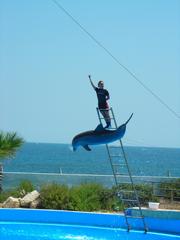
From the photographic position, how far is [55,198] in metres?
15.4

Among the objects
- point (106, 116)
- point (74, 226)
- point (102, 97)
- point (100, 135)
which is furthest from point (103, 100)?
point (74, 226)

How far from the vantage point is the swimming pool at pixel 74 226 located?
13.1 meters

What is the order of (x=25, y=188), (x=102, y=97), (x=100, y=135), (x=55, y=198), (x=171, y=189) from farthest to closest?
1. (x=25, y=188)
2. (x=55, y=198)
3. (x=171, y=189)
4. (x=102, y=97)
5. (x=100, y=135)

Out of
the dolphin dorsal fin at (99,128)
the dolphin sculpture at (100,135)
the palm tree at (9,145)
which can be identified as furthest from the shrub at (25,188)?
the dolphin dorsal fin at (99,128)

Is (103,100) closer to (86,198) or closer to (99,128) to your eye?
(99,128)

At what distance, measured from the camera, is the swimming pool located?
13.1 metres

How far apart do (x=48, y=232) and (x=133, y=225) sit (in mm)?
2036

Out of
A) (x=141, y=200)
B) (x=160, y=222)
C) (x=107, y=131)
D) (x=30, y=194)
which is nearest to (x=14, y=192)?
(x=30, y=194)

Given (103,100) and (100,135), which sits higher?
(103,100)

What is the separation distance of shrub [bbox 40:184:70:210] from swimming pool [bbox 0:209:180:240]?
0.99m

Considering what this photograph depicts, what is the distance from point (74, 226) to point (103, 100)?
3663 millimetres

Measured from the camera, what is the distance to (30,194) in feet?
51.4

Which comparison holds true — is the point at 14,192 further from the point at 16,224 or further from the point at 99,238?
the point at 99,238

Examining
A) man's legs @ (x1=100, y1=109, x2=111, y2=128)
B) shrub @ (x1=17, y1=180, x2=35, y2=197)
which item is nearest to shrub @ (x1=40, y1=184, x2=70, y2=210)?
shrub @ (x1=17, y1=180, x2=35, y2=197)
